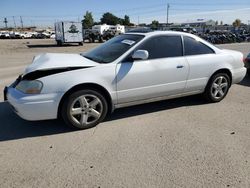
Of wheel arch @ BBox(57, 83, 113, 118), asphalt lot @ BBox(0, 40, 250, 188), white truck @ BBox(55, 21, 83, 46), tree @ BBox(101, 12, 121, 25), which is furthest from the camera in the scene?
tree @ BBox(101, 12, 121, 25)

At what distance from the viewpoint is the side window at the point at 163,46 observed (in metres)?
4.43

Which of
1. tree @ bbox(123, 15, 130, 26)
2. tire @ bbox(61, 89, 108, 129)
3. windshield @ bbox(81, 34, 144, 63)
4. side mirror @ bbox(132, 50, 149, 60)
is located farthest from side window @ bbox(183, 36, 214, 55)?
tree @ bbox(123, 15, 130, 26)

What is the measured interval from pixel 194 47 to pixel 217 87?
106cm

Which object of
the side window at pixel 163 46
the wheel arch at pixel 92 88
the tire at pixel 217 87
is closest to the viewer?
the wheel arch at pixel 92 88

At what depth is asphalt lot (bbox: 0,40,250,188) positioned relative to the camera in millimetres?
2785

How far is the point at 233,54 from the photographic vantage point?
5.39 m

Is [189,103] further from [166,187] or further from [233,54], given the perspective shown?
Answer: [166,187]

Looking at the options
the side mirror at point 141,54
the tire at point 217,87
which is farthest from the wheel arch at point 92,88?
the tire at point 217,87

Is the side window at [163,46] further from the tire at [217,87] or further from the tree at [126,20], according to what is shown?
the tree at [126,20]

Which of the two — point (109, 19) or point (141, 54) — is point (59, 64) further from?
point (109, 19)

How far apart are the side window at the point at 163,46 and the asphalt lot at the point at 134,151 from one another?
1.12 meters

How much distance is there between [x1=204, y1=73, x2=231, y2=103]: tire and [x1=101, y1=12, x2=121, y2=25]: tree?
338 feet

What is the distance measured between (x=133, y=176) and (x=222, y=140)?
5.33 feet

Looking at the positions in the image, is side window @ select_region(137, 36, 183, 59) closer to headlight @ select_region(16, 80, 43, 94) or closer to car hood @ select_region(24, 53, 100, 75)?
car hood @ select_region(24, 53, 100, 75)
